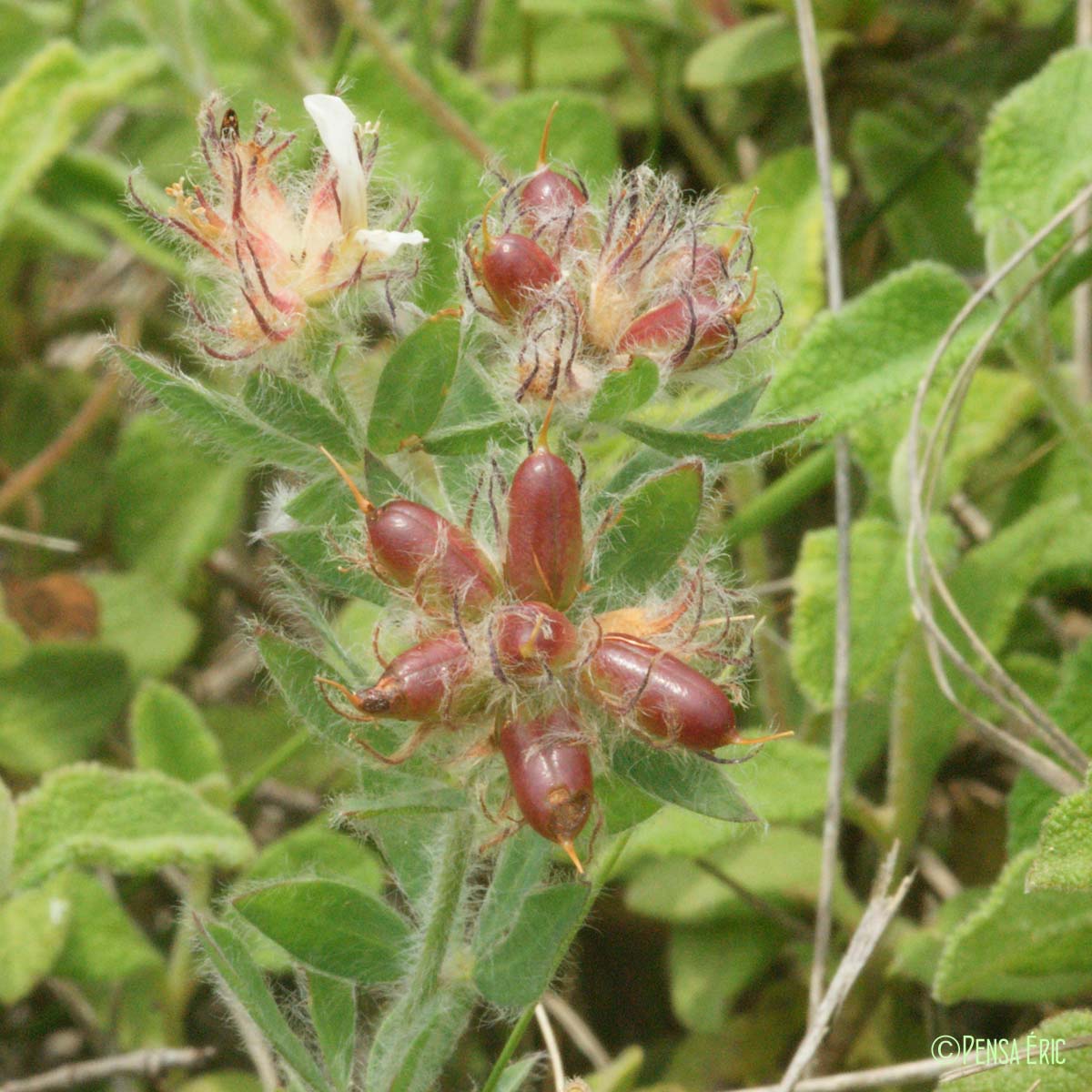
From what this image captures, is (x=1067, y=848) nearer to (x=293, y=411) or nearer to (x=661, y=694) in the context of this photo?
(x=661, y=694)

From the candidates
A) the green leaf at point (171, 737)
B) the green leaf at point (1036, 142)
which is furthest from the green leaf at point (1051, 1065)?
the green leaf at point (171, 737)

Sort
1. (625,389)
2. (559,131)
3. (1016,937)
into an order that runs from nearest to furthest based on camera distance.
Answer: (625,389)
(1016,937)
(559,131)

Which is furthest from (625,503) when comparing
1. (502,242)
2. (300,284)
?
(300,284)

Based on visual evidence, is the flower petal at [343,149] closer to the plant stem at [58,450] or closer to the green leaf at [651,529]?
the green leaf at [651,529]

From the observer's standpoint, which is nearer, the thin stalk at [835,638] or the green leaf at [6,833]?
the green leaf at [6,833]

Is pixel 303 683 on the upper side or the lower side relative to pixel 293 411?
lower

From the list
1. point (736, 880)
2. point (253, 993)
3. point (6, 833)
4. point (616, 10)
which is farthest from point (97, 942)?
point (616, 10)

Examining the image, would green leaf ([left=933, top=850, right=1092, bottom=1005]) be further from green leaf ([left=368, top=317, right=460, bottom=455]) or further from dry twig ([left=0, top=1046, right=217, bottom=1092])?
dry twig ([left=0, top=1046, right=217, bottom=1092])

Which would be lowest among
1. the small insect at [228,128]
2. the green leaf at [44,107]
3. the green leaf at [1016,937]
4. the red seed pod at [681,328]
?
A: the green leaf at [1016,937]

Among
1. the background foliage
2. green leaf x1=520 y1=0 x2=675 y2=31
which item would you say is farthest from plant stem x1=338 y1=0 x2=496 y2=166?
green leaf x1=520 y1=0 x2=675 y2=31
